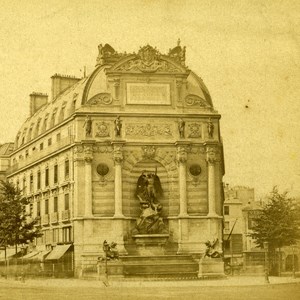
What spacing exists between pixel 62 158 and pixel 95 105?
18.3 ft

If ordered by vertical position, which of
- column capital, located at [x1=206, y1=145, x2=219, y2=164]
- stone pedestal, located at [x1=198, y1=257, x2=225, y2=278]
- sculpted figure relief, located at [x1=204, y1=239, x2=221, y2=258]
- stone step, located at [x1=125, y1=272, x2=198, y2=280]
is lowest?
stone step, located at [x1=125, y1=272, x2=198, y2=280]

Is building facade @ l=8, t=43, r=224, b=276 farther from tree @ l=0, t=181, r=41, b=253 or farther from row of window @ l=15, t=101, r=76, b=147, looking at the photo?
row of window @ l=15, t=101, r=76, b=147

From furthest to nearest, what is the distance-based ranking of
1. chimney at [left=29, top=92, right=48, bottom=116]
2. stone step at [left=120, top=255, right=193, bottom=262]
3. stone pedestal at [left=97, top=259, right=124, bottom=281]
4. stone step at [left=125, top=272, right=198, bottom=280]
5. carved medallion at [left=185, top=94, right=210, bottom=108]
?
1. chimney at [left=29, top=92, right=48, bottom=116]
2. carved medallion at [left=185, top=94, right=210, bottom=108]
3. stone step at [left=120, top=255, right=193, bottom=262]
4. stone step at [left=125, top=272, right=198, bottom=280]
5. stone pedestal at [left=97, top=259, right=124, bottom=281]

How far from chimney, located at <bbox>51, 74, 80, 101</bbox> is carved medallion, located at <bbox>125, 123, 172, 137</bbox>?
547 inches

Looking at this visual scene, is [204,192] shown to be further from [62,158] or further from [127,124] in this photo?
[62,158]

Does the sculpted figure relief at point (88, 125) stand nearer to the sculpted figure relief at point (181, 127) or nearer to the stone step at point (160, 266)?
the sculpted figure relief at point (181, 127)

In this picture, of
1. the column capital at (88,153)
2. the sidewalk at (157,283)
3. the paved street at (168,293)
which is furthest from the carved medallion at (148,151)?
the paved street at (168,293)

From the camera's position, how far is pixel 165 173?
4903 cm

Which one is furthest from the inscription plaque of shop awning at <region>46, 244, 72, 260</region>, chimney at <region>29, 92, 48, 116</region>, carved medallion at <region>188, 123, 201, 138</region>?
chimney at <region>29, 92, 48, 116</region>

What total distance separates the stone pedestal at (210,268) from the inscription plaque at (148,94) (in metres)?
10.1

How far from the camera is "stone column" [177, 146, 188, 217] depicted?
4831 cm

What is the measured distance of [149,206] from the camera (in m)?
48.1

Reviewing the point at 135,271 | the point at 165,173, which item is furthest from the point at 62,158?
the point at 135,271

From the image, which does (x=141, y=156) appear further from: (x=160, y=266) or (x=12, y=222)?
(x=12, y=222)
